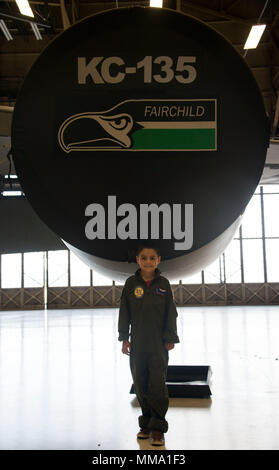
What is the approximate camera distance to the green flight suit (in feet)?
9.37

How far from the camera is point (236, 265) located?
29688 mm

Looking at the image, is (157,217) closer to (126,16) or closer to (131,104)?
(131,104)

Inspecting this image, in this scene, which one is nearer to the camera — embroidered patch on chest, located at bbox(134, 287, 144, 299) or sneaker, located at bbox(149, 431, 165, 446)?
embroidered patch on chest, located at bbox(134, 287, 144, 299)

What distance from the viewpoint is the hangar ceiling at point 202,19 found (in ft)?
57.7

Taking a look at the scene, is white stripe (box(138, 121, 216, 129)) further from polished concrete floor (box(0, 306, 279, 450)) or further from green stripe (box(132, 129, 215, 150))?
polished concrete floor (box(0, 306, 279, 450))

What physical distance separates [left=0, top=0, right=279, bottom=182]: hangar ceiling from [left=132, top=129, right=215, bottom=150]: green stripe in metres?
14.8

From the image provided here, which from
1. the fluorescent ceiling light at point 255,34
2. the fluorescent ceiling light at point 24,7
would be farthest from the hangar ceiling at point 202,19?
the fluorescent ceiling light at point 255,34

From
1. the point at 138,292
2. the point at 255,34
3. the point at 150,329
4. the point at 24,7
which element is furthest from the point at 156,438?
the point at 24,7

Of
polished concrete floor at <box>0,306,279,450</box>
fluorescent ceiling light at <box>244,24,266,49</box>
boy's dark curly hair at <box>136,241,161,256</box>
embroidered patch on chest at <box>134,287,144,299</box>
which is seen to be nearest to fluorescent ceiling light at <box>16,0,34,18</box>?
fluorescent ceiling light at <box>244,24,266,49</box>

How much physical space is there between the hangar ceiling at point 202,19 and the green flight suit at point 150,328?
46.2 ft

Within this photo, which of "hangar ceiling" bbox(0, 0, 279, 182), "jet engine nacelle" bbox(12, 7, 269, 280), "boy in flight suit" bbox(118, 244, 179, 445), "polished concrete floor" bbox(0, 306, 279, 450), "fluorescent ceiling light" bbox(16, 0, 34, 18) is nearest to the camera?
"jet engine nacelle" bbox(12, 7, 269, 280)

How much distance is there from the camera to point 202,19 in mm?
19109

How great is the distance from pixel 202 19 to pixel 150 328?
19.1 meters
